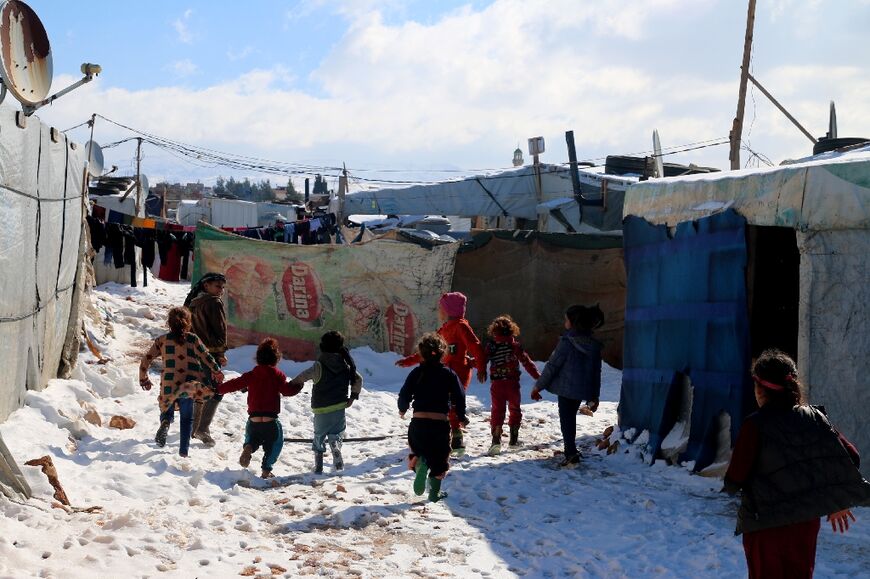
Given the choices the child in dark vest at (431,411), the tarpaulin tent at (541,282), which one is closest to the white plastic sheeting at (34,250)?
the child in dark vest at (431,411)

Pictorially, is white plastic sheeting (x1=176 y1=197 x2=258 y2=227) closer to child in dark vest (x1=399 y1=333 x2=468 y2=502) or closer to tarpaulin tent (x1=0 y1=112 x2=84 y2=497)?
tarpaulin tent (x1=0 y1=112 x2=84 y2=497)

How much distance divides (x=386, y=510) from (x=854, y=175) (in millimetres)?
4347

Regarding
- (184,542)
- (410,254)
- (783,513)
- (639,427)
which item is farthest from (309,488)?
(410,254)

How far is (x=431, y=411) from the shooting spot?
24.7ft

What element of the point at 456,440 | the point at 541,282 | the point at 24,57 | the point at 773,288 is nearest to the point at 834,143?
the point at 773,288

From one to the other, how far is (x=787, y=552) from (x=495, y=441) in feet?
16.8

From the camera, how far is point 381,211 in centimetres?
3195

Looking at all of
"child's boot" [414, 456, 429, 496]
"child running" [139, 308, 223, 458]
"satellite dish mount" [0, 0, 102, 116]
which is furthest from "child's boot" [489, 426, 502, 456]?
"satellite dish mount" [0, 0, 102, 116]

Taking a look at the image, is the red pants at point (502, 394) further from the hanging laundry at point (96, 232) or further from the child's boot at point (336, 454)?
the hanging laundry at point (96, 232)

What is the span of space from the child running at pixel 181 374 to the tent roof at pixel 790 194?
4.68m

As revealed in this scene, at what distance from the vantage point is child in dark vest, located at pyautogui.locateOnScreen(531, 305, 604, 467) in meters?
9.14

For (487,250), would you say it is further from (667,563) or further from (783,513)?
(783,513)

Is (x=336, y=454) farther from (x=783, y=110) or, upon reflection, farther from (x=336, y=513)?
(x=783, y=110)

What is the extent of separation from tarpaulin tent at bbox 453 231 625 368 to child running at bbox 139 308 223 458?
22.4 feet
